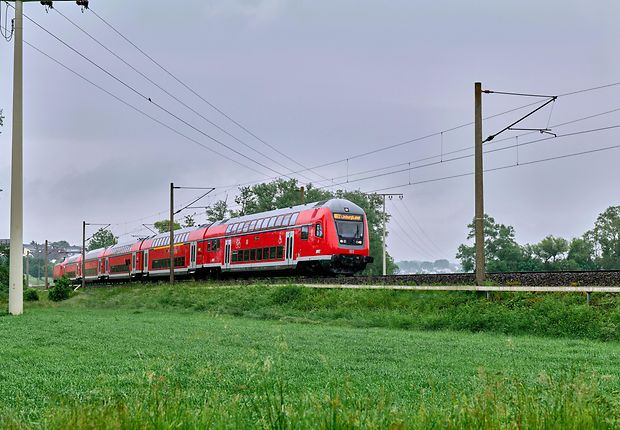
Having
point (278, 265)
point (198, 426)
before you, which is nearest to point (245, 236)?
point (278, 265)

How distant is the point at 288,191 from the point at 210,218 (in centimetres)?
2049

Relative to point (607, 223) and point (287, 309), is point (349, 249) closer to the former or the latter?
point (287, 309)

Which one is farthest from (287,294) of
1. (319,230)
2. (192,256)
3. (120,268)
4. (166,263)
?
(120,268)

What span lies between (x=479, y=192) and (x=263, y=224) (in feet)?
57.8

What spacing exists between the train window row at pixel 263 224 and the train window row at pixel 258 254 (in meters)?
1.19

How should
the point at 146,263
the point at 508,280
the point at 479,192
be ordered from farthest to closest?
the point at 146,263, the point at 508,280, the point at 479,192

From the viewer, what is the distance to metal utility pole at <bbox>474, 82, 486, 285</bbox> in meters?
25.8

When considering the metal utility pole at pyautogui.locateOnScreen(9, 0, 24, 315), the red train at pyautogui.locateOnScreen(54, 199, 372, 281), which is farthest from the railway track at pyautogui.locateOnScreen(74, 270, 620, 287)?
the metal utility pole at pyautogui.locateOnScreen(9, 0, 24, 315)

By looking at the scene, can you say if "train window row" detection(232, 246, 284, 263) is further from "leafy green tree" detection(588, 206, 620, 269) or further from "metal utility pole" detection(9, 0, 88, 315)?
"leafy green tree" detection(588, 206, 620, 269)

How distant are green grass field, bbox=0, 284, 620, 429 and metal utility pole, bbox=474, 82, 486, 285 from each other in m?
1.53

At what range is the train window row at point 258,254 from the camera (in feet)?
131

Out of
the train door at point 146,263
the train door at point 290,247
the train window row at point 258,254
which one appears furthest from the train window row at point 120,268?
the train door at point 290,247

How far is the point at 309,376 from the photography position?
32.4 feet

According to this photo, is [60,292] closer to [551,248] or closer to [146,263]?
[146,263]
